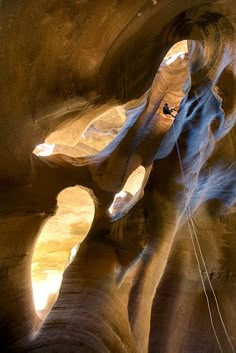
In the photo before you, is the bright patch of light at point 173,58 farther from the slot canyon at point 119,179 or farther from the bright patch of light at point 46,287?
the bright patch of light at point 46,287

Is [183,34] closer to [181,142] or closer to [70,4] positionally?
[181,142]

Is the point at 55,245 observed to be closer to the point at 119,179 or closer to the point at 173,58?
the point at 119,179

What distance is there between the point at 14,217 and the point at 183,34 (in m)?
3.94

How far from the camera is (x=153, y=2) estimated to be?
376 centimetres

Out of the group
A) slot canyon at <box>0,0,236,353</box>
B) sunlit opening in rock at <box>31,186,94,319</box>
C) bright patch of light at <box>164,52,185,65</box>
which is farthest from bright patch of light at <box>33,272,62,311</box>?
bright patch of light at <box>164,52,185,65</box>

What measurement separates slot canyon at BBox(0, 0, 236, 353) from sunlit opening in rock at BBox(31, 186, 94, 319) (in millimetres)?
3178

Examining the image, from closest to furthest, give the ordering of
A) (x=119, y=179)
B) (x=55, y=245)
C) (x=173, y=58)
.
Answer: (x=119, y=179)
(x=173, y=58)
(x=55, y=245)

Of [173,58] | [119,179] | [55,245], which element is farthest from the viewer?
[55,245]

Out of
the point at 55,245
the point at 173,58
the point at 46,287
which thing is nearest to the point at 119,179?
the point at 55,245

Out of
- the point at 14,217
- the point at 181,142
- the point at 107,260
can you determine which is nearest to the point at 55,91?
the point at 14,217

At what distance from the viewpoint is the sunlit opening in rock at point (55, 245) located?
910 cm

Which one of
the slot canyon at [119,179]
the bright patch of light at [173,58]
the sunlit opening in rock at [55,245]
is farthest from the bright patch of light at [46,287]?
the bright patch of light at [173,58]

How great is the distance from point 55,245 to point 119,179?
4.96 meters

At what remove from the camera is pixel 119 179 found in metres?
5.67
